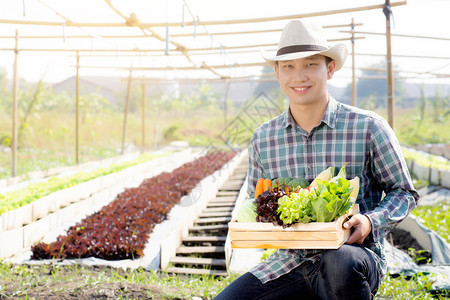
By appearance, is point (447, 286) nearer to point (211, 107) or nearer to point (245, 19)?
point (245, 19)

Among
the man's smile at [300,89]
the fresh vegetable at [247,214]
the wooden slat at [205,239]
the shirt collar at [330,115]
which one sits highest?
the man's smile at [300,89]

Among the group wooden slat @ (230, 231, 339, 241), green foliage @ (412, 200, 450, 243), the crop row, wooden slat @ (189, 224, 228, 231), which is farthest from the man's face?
wooden slat @ (189, 224, 228, 231)

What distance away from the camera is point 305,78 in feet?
7.02

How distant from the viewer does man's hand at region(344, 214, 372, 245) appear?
1.89 metres

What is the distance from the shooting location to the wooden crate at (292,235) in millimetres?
1759

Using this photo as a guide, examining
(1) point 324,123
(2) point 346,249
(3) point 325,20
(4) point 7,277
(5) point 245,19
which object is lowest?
(4) point 7,277

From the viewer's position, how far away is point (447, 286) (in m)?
3.16

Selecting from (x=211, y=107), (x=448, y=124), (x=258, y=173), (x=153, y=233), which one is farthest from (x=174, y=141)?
(x=258, y=173)

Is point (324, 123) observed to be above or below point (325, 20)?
below

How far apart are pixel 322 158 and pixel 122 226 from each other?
3945 millimetres

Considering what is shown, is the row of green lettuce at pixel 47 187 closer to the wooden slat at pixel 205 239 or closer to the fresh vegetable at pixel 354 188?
the wooden slat at pixel 205 239

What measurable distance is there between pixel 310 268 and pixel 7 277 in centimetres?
282

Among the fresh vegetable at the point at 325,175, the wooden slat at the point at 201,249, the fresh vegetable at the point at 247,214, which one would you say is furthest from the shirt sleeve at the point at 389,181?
the wooden slat at the point at 201,249

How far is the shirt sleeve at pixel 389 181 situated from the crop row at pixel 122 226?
3251mm
